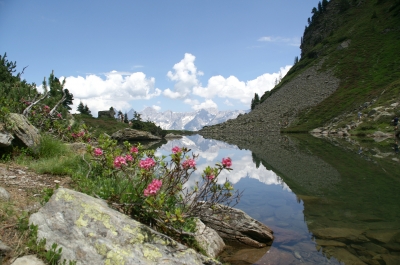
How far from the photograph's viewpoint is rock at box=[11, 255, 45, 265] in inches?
177

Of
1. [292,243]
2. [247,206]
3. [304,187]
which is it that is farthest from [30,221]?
[304,187]

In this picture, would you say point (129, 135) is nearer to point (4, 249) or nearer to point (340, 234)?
point (340, 234)

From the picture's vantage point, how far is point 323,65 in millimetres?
128375

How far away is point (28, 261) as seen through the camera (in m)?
4.58

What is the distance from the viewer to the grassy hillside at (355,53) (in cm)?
8862

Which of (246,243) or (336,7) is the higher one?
(336,7)

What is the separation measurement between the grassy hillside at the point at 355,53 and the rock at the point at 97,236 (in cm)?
7689

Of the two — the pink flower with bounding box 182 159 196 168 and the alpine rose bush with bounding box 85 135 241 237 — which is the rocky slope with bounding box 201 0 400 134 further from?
the pink flower with bounding box 182 159 196 168

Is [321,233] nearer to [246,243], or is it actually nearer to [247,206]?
[246,243]

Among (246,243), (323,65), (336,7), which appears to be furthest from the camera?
(336,7)

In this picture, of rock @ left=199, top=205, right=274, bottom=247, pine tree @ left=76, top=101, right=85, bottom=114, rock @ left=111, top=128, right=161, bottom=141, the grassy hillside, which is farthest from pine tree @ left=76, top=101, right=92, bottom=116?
rock @ left=199, top=205, right=274, bottom=247

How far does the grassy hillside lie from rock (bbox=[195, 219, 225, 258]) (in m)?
73.5

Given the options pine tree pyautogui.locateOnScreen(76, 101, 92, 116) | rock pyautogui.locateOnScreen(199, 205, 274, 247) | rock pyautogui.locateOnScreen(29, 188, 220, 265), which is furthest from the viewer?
pine tree pyautogui.locateOnScreen(76, 101, 92, 116)

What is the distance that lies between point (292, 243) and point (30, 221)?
8.61 m
